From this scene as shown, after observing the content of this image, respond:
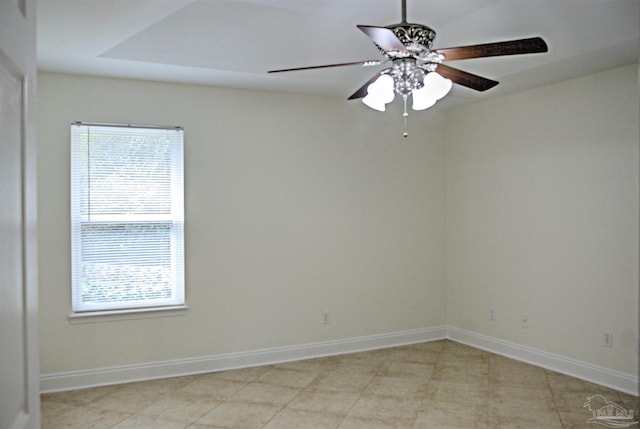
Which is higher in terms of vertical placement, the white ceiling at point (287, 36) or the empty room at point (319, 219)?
the white ceiling at point (287, 36)

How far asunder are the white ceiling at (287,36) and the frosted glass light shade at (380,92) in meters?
1.13

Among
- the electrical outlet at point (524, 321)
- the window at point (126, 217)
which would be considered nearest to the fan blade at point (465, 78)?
the window at point (126, 217)

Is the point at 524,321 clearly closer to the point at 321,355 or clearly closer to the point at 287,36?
the point at 321,355

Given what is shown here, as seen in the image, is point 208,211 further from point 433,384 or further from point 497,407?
point 497,407

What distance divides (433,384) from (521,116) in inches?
97.6

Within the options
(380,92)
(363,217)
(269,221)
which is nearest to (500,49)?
(380,92)

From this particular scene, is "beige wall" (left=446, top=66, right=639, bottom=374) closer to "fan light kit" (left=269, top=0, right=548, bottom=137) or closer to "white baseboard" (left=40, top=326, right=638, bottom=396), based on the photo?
"white baseboard" (left=40, top=326, right=638, bottom=396)

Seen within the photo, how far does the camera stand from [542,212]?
4625 millimetres

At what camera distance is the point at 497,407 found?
373 cm

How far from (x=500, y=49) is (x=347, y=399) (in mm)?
2692

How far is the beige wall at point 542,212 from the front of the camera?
4047 mm

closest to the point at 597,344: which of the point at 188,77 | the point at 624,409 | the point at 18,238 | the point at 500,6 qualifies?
the point at 624,409

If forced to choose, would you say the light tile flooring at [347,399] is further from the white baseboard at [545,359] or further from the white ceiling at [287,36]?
the white ceiling at [287,36]

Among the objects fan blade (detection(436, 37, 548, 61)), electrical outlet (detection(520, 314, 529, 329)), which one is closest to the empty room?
electrical outlet (detection(520, 314, 529, 329))
